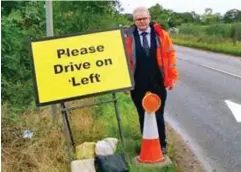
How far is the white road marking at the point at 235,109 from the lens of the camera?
9211 mm

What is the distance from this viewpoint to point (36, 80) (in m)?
5.53

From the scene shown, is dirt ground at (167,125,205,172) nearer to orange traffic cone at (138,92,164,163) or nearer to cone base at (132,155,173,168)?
cone base at (132,155,173,168)

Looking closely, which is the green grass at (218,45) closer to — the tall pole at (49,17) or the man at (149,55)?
the tall pole at (49,17)

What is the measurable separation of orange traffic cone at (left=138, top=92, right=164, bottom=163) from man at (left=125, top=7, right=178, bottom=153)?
1.03ft

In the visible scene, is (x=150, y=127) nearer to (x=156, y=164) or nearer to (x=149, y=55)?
(x=156, y=164)

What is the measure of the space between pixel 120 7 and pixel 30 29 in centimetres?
607

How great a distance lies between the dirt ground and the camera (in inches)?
245

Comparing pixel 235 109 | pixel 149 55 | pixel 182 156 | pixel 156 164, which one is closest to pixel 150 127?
pixel 156 164

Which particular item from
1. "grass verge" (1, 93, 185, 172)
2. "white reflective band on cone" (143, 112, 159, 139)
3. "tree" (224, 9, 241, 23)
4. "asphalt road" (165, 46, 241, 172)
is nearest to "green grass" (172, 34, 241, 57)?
"asphalt road" (165, 46, 241, 172)

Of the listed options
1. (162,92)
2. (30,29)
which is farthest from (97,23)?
(162,92)

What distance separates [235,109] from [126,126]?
3193 mm

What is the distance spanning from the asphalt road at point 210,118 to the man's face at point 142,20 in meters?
1.74

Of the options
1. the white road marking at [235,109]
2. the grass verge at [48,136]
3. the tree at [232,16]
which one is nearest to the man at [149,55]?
the grass verge at [48,136]

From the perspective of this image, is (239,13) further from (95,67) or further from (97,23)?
(95,67)
